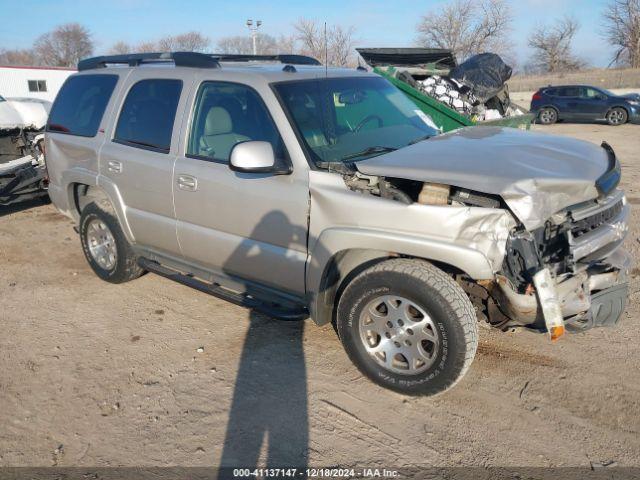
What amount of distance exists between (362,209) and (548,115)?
68.3 ft

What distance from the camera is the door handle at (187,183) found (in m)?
3.98

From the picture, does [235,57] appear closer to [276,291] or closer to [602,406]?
[276,291]

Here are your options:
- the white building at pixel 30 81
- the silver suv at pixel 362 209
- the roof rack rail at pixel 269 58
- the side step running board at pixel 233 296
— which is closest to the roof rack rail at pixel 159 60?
the silver suv at pixel 362 209

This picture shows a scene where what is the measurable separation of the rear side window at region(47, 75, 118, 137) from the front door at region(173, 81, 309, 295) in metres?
1.32

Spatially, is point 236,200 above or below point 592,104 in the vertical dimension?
below

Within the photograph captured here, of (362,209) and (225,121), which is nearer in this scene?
(362,209)

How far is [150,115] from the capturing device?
4375mm

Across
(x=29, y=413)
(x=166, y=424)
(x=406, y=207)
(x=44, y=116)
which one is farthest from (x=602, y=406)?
(x=44, y=116)

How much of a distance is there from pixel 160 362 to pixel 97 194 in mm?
1975

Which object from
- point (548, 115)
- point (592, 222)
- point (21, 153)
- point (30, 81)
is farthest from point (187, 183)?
point (30, 81)

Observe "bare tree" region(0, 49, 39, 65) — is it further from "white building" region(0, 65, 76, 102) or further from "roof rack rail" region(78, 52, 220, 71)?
"roof rack rail" region(78, 52, 220, 71)

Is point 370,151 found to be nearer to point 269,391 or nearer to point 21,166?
point 269,391

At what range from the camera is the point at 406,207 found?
3.03m

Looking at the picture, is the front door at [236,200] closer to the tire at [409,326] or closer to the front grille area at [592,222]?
the tire at [409,326]
